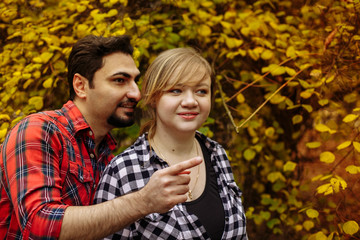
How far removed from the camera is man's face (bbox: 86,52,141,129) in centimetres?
206

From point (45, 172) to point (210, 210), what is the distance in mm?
806

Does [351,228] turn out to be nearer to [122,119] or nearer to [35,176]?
[122,119]

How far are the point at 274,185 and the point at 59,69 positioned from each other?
7.33ft

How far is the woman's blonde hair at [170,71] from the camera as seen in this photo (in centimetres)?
169

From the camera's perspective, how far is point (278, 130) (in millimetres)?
3396

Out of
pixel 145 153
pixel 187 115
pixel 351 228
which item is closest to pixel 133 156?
pixel 145 153

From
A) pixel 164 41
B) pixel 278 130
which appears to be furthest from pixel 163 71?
pixel 278 130

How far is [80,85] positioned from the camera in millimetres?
2137

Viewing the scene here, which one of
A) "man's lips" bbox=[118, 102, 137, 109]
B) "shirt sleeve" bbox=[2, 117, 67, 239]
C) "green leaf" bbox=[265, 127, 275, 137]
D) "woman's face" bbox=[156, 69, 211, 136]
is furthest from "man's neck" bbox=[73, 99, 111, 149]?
"green leaf" bbox=[265, 127, 275, 137]

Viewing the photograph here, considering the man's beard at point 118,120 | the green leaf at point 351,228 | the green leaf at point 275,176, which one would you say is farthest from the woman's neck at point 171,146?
the green leaf at point 275,176

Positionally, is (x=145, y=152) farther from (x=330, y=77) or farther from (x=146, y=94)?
(x=330, y=77)

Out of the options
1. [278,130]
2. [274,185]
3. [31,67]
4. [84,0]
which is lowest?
[274,185]

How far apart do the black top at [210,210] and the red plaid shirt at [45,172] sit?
60cm

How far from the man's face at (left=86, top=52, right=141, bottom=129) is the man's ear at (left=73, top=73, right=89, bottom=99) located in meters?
0.04
